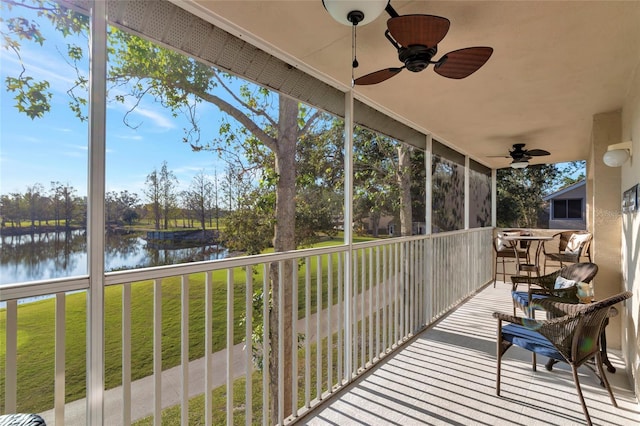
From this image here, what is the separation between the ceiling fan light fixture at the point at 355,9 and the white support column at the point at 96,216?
995 millimetres

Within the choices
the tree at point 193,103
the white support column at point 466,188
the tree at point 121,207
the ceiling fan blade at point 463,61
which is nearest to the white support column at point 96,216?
the tree at point 193,103

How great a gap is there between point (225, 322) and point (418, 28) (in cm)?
301

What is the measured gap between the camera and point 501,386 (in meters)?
2.64

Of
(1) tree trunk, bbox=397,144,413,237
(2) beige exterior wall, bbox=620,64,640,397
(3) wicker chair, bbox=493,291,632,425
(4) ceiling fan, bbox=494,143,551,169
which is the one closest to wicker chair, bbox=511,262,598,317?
(2) beige exterior wall, bbox=620,64,640,397

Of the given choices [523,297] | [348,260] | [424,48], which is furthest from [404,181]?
[424,48]

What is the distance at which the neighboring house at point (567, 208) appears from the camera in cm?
1166

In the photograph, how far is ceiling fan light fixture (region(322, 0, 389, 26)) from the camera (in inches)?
55.8

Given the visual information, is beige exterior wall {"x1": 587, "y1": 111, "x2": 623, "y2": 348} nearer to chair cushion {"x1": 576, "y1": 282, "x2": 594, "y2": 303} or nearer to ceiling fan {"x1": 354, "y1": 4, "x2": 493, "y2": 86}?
chair cushion {"x1": 576, "y1": 282, "x2": 594, "y2": 303}

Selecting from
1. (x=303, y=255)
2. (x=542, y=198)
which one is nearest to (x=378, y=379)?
(x=303, y=255)

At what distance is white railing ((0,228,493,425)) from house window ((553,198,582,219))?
9.61m

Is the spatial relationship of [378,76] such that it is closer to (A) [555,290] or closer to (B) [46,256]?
(B) [46,256]

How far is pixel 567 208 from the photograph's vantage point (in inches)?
493

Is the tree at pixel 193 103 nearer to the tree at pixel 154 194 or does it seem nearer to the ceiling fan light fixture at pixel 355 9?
the tree at pixel 154 194

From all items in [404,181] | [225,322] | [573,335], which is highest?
[404,181]
